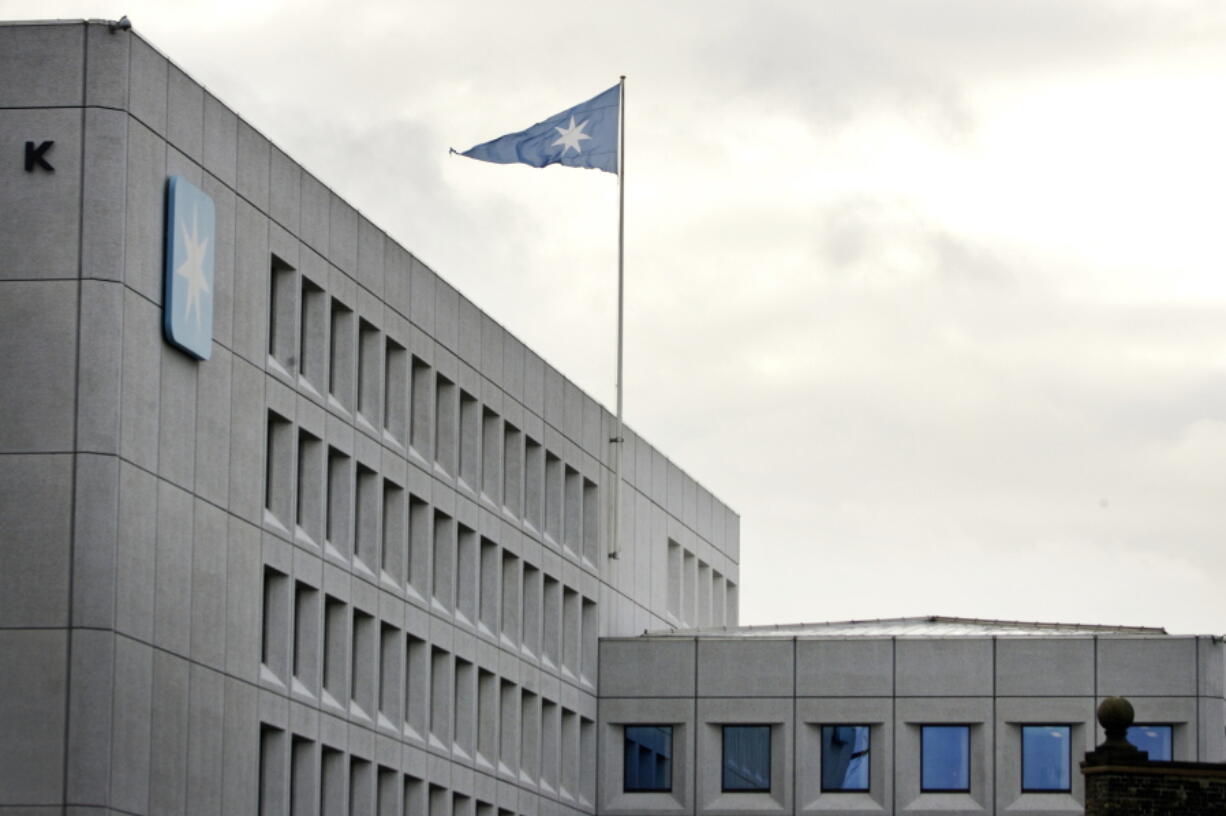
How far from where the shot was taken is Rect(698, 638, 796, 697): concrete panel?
269 ft

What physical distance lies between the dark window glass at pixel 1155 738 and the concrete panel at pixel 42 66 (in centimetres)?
3676

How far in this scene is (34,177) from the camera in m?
55.2

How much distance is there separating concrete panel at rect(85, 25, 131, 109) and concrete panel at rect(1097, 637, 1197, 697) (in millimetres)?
35540

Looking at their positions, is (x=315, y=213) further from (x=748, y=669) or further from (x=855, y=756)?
(x=855, y=756)

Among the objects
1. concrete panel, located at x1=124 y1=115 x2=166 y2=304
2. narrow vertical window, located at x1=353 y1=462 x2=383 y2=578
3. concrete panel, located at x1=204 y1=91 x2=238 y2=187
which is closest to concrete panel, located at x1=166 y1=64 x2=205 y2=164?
concrete panel, located at x1=204 y1=91 x2=238 y2=187

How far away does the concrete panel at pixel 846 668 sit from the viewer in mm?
81250

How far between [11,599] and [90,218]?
7.10 meters

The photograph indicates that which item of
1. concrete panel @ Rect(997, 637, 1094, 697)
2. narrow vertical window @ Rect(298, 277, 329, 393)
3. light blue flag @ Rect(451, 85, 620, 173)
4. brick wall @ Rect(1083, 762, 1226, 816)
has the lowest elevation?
brick wall @ Rect(1083, 762, 1226, 816)

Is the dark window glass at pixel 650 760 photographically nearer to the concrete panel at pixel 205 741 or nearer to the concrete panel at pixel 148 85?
the concrete panel at pixel 205 741

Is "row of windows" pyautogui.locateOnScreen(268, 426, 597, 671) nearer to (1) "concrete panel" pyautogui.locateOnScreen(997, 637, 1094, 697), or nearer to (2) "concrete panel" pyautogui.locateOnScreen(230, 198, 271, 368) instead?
(2) "concrete panel" pyautogui.locateOnScreen(230, 198, 271, 368)

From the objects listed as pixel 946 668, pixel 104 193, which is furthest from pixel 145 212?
pixel 946 668

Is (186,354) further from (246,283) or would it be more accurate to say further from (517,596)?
(517,596)

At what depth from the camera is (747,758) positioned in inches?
3231

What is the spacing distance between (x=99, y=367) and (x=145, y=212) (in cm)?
343
